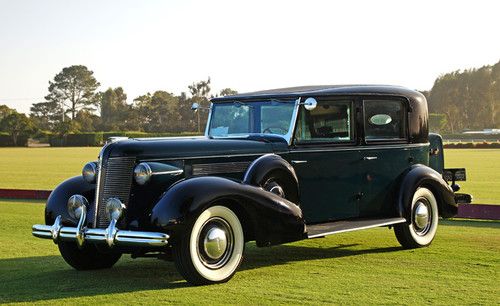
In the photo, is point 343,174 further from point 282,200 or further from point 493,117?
point 493,117

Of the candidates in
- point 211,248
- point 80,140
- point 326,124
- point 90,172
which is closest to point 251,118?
point 326,124

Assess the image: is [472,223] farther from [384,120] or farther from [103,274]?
[103,274]

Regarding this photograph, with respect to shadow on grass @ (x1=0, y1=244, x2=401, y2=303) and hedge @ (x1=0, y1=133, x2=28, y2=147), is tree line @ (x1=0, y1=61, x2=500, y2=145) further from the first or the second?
shadow on grass @ (x1=0, y1=244, x2=401, y2=303)

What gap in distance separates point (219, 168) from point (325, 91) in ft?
6.23

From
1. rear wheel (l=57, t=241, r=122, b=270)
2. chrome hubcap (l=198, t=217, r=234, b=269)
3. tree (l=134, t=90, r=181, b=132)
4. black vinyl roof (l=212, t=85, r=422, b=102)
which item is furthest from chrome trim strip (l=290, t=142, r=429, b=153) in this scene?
tree (l=134, t=90, r=181, b=132)

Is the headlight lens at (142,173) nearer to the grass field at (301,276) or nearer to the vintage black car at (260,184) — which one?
the vintage black car at (260,184)

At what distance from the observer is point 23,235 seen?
42.0 feet

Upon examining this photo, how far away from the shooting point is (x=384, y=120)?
1103 cm

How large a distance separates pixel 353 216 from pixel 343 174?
1.89 ft

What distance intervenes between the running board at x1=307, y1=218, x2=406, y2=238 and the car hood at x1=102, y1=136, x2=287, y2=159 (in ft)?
3.26

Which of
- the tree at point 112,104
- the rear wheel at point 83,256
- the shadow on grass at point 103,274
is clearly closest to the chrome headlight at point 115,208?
the shadow on grass at point 103,274

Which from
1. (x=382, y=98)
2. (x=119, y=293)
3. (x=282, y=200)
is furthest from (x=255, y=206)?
(x=382, y=98)

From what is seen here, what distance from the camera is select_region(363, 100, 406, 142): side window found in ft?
35.3

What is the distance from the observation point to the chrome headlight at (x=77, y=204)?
9.04 meters
